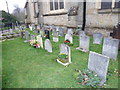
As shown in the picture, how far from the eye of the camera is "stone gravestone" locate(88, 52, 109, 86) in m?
3.16

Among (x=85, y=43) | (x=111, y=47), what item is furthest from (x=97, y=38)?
(x=111, y=47)

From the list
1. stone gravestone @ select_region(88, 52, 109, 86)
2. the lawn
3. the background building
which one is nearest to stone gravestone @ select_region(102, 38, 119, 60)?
the lawn

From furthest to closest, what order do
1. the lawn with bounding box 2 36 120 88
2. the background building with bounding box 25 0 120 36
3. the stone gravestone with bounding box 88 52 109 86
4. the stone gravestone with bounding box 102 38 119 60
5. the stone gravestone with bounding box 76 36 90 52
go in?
the background building with bounding box 25 0 120 36 → the stone gravestone with bounding box 76 36 90 52 → the stone gravestone with bounding box 102 38 119 60 → the lawn with bounding box 2 36 120 88 → the stone gravestone with bounding box 88 52 109 86

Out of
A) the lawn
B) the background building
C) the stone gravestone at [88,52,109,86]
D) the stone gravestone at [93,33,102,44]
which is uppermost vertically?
the background building

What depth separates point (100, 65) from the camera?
3326 mm

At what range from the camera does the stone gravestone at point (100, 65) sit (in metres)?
3.16

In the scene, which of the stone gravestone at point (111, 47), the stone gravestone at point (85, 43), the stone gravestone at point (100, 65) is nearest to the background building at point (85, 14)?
the stone gravestone at point (85, 43)

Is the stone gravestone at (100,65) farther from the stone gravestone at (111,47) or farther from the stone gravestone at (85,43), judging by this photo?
the stone gravestone at (85,43)

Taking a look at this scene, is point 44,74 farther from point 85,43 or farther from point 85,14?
point 85,14

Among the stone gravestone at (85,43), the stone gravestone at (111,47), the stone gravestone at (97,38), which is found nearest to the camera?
the stone gravestone at (111,47)

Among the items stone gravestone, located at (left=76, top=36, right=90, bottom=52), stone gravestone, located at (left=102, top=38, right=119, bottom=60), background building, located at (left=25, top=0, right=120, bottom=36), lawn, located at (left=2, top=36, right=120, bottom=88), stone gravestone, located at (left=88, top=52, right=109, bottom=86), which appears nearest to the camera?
stone gravestone, located at (left=88, top=52, right=109, bottom=86)

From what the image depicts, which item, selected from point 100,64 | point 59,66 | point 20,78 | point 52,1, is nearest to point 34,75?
point 20,78

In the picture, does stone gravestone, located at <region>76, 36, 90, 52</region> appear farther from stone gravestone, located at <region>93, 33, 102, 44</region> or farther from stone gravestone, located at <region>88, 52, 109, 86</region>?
stone gravestone, located at <region>88, 52, 109, 86</region>

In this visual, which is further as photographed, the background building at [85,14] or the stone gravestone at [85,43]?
the background building at [85,14]
